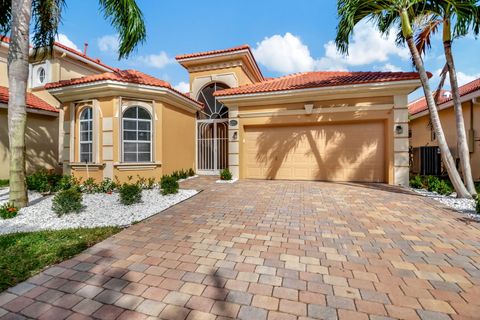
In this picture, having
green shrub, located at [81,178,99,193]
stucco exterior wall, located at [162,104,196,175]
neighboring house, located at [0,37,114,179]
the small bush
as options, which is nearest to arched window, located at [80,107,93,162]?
green shrub, located at [81,178,99,193]

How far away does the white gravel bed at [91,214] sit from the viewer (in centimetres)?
477

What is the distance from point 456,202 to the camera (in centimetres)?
614

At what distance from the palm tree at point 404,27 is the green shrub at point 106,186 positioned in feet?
29.3

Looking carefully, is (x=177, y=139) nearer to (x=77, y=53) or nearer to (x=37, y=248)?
(x=37, y=248)

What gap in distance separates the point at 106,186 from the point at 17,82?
3.78 meters

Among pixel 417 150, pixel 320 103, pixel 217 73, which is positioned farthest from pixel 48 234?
pixel 417 150

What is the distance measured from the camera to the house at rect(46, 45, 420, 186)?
344 inches

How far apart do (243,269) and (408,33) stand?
8060mm

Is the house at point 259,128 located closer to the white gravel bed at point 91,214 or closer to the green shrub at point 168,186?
the green shrub at point 168,186

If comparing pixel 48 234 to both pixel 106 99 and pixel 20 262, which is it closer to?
pixel 20 262

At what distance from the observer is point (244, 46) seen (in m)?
12.6

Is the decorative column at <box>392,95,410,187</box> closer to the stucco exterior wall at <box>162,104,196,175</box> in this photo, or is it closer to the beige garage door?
the beige garage door

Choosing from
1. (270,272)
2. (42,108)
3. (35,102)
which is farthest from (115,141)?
(270,272)

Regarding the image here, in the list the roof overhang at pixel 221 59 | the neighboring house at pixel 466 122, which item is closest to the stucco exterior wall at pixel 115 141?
the roof overhang at pixel 221 59
